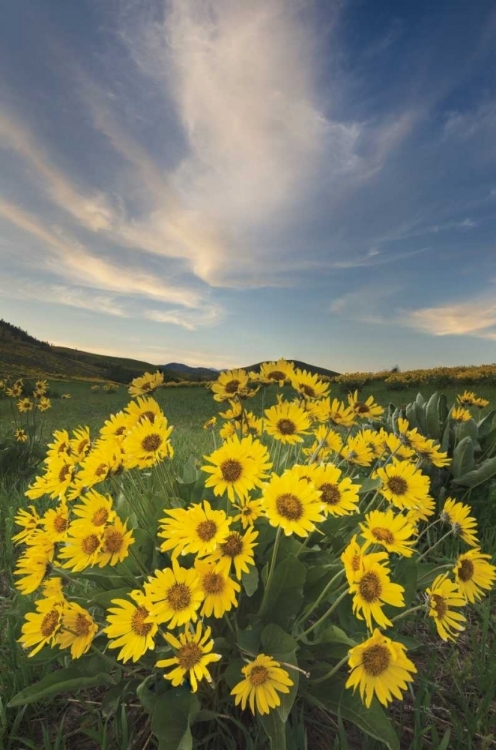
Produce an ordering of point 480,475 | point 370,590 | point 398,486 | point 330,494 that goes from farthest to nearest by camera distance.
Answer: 1. point 480,475
2. point 398,486
3. point 330,494
4. point 370,590

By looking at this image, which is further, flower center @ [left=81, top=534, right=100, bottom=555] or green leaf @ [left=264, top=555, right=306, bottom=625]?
green leaf @ [left=264, top=555, right=306, bottom=625]

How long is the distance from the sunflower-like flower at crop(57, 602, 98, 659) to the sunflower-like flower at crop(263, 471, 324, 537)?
0.66m

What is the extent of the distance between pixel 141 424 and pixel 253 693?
0.93 metres

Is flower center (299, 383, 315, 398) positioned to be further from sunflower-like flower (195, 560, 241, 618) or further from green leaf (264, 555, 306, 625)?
sunflower-like flower (195, 560, 241, 618)

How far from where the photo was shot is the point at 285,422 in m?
1.86

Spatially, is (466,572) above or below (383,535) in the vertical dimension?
below

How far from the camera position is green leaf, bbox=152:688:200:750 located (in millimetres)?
Result: 1398

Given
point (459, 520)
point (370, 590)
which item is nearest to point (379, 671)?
point (370, 590)

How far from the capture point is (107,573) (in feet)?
5.83

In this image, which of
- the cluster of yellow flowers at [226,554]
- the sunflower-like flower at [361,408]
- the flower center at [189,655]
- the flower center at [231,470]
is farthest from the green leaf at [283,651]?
the sunflower-like flower at [361,408]

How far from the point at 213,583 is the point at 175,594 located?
0.11 metres

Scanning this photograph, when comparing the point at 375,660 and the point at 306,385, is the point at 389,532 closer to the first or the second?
the point at 375,660

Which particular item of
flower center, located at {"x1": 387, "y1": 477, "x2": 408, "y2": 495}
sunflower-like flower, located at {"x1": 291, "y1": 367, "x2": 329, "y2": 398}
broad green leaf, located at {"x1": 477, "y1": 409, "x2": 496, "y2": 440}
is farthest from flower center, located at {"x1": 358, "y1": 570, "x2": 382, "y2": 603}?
broad green leaf, located at {"x1": 477, "y1": 409, "x2": 496, "y2": 440}

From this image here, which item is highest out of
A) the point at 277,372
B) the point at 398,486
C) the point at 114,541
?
the point at 277,372
